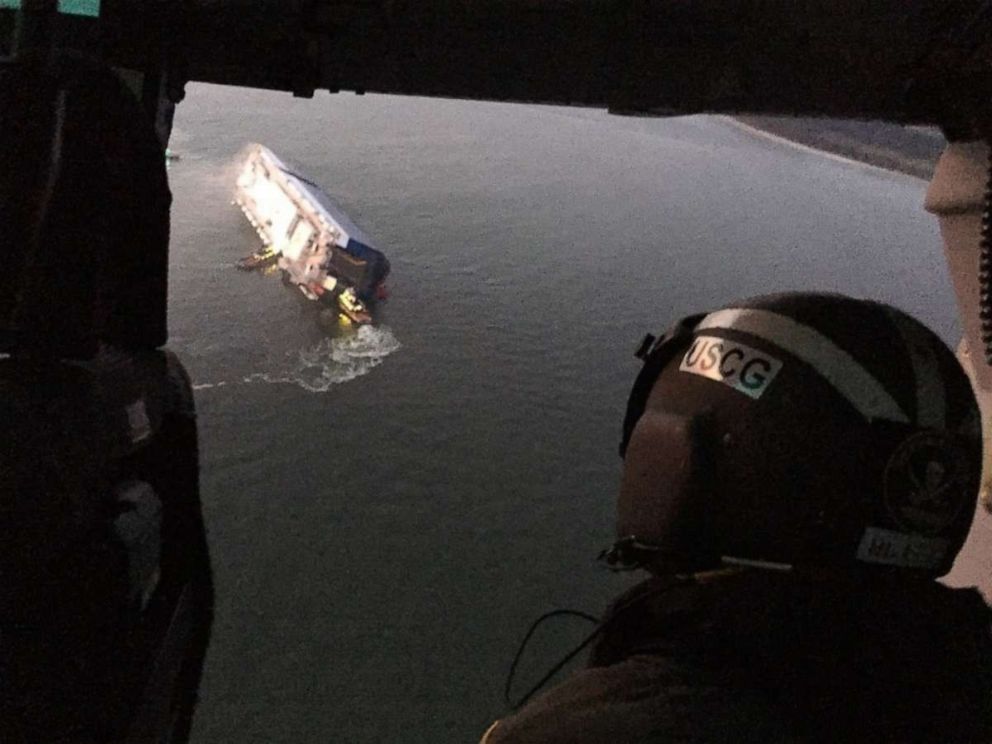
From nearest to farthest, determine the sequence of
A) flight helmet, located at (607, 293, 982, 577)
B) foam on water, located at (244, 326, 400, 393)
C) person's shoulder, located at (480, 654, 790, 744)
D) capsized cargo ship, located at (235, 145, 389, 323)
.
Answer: person's shoulder, located at (480, 654, 790, 744) → flight helmet, located at (607, 293, 982, 577) → foam on water, located at (244, 326, 400, 393) → capsized cargo ship, located at (235, 145, 389, 323)

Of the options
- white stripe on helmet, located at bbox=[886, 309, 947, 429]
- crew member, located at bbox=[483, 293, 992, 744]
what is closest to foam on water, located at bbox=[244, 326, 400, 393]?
crew member, located at bbox=[483, 293, 992, 744]

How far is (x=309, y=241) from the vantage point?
11.0ft

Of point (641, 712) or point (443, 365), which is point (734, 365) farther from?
point (443, 365)

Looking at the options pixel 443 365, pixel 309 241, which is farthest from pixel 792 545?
pixel 309 241

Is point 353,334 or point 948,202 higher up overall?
point 948,202

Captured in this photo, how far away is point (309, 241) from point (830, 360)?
2863 mm

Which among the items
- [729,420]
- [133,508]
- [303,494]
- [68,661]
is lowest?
[303,494]

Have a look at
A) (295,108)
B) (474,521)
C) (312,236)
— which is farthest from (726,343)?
(295,108)

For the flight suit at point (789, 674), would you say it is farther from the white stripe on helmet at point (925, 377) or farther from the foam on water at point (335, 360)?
the foam on water at point (335, 360)

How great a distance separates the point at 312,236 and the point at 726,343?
2.80 metres

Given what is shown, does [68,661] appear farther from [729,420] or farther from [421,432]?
[421,432]

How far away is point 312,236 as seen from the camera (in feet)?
11.0

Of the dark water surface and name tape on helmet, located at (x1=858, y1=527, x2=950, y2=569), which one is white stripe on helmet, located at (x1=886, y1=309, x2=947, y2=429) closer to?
name tape on helmet, located at (x1=858, y1=527, x2=950, y2=569)

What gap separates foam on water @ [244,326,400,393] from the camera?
273 cm
